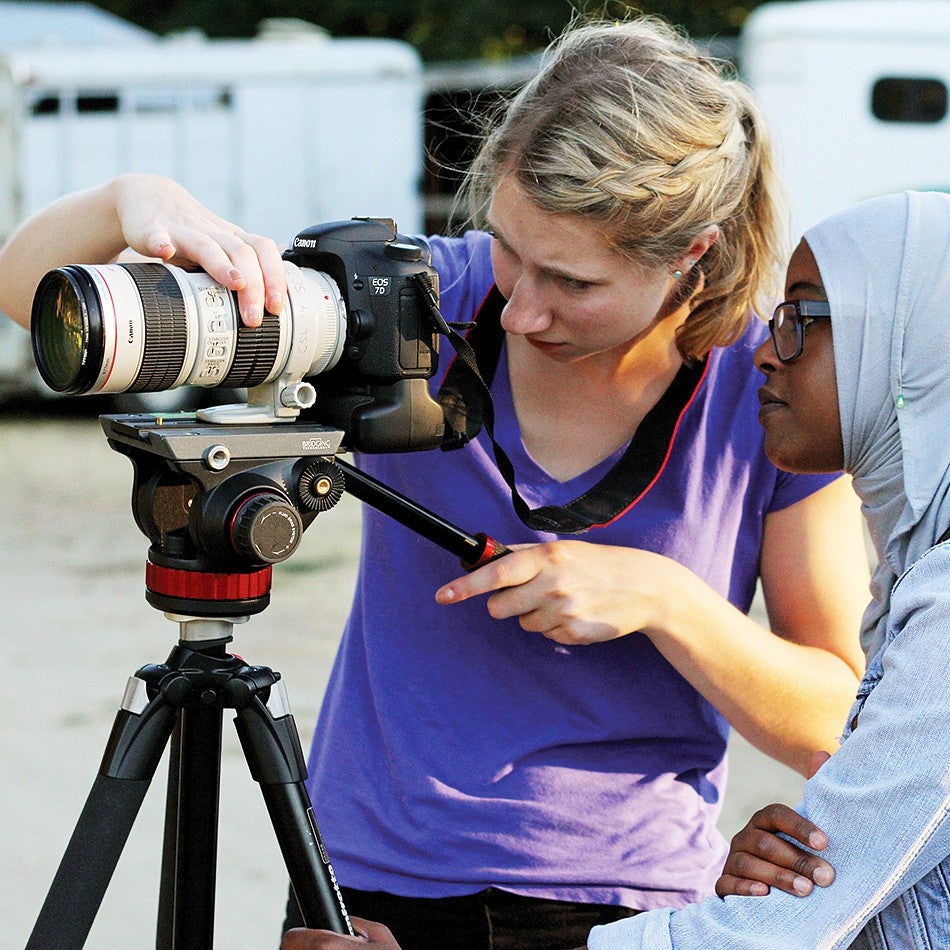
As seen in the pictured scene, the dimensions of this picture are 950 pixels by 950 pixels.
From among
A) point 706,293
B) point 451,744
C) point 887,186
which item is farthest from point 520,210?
point 887,186

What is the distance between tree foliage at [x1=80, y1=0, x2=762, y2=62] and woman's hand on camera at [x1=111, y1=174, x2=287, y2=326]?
15.4 meters

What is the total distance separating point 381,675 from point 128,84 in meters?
10.5

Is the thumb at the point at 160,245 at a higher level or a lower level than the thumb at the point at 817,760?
higher

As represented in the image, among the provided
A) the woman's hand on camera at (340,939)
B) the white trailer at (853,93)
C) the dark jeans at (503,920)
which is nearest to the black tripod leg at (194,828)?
the woman's hand on camera at (340,939)

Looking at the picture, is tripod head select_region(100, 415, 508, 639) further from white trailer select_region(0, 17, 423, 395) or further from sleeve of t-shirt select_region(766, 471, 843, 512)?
white trailer select_region(0, 17, 423, 395)

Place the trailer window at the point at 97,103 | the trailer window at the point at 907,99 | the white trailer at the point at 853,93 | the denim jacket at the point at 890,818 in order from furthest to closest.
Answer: the trailer window at the point at 97,103
the trailer window at the point at 907,99
the white trailer at the point at 853,93
the denim jacket at the point at 890,818

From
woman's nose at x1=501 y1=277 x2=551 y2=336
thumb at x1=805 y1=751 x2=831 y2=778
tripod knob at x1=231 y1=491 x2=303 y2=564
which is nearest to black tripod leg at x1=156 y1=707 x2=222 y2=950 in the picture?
tripod knob at x1=231 y1=491 x2=303 y2=564

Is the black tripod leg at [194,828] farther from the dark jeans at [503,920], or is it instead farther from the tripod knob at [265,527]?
the dark jeans at [503,920]

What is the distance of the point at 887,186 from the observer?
1145cm

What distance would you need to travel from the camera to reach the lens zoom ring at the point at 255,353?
5.13ft

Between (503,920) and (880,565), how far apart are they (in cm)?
65

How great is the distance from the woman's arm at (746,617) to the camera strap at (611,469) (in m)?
0.08

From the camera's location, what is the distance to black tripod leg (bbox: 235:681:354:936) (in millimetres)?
1590

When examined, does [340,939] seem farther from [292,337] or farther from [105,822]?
[292,337]
